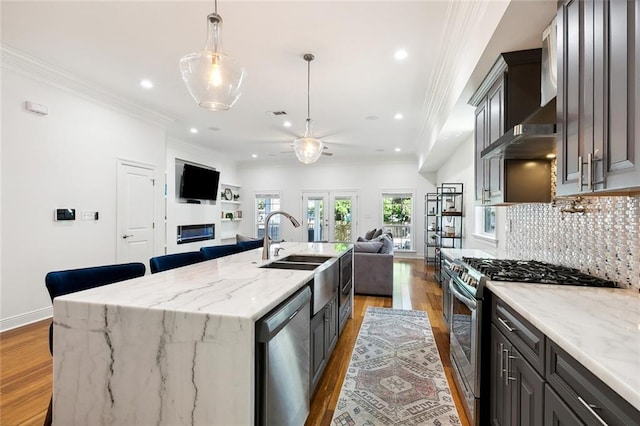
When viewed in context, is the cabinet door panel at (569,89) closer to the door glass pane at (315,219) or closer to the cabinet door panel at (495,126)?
the cabinet door panel at (495,126)

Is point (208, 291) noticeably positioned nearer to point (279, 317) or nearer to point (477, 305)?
point (279, 317)

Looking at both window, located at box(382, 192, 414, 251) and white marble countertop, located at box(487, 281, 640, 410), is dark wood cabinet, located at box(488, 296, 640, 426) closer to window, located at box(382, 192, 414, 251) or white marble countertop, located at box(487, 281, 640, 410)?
white marble countertop, located at box(487, 281, 640, 410)

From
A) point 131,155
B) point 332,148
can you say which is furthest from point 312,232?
point 131,155

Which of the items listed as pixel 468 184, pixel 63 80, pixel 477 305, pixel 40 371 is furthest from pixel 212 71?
pixel 468 184

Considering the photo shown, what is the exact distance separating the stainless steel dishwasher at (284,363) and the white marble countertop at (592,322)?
1051 mm

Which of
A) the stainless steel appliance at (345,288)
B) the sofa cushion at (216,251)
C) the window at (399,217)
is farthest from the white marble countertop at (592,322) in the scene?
the window at (399,217)

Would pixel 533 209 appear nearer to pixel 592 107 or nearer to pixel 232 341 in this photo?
pixel 592 107

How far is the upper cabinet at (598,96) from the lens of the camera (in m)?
1.08

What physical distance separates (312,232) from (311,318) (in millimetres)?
7368

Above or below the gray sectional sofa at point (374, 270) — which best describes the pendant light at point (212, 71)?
above

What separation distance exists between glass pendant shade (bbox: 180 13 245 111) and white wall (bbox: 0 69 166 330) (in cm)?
267

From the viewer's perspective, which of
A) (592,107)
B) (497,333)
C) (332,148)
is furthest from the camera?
(332,148)

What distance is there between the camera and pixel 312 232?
937cm

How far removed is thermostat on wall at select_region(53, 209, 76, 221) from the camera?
379 centimetres
